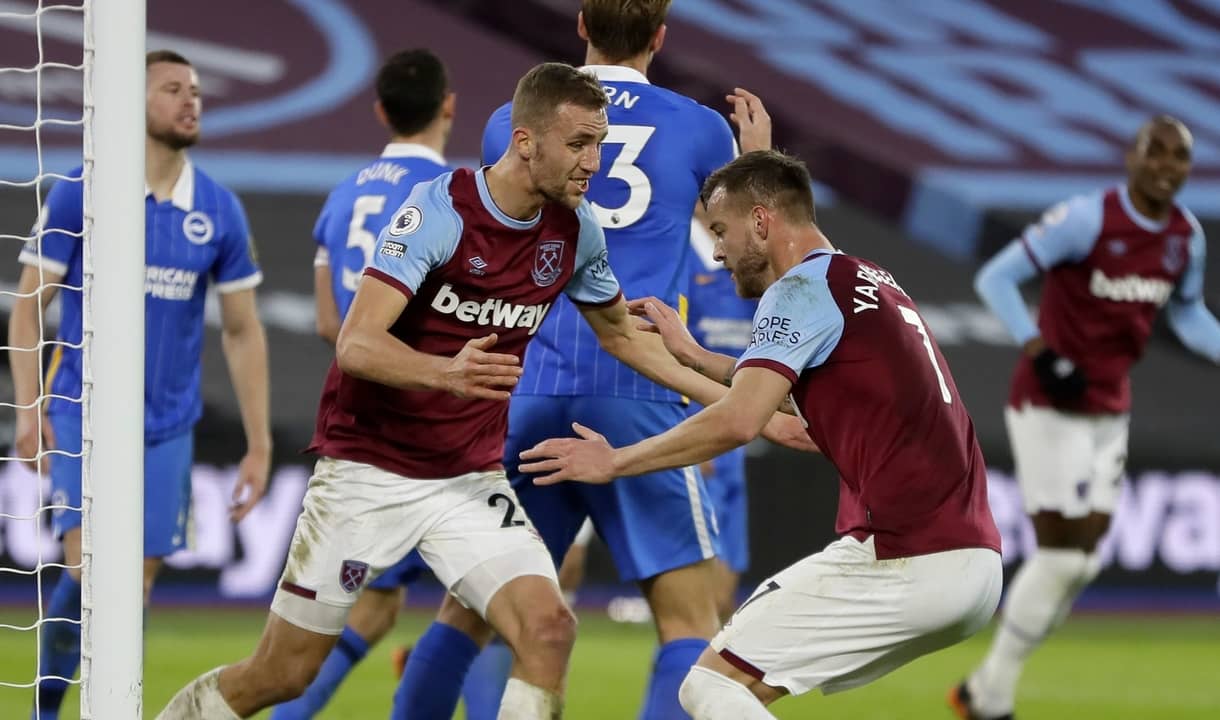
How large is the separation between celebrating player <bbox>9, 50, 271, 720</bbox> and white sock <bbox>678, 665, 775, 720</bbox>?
7.13 ft

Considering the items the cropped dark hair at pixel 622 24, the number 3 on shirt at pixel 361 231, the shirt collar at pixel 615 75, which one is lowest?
the number 3 on shirt at pixel 361 231

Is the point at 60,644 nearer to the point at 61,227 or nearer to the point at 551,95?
the point at 61,227

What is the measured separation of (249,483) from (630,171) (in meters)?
1.85

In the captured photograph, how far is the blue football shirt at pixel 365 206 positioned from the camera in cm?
582

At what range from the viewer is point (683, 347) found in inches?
171

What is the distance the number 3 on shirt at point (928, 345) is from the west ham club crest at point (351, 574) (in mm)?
1437

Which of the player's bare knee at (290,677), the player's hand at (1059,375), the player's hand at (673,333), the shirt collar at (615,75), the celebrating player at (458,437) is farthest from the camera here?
the player's hand at (1059,375)

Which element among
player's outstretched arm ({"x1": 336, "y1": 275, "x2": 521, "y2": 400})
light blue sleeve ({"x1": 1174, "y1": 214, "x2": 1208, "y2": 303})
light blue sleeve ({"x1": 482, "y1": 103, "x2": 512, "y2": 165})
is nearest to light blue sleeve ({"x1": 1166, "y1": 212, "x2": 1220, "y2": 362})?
light blue sleeve ({"x1": 1174, "y1": 214, "x2": 1208, "y2": 303})

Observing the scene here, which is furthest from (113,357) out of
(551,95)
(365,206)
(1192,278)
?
(1192,278)

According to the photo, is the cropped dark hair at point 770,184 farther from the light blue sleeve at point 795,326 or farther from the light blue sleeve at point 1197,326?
the light blue sleeve at point 1197,326

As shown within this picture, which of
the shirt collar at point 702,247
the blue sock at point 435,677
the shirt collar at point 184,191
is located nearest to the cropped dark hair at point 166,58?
the shirt collar at point 184,191

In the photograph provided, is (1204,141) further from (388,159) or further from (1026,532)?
(388,159)

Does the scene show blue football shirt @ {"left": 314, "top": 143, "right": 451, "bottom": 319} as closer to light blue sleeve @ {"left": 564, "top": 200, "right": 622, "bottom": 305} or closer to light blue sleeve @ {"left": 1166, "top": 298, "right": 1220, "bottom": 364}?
light blue sleeve @ {"left": 564, "top": 200, "right": 622, "bottom": 305}

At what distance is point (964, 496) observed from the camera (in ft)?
13.1
